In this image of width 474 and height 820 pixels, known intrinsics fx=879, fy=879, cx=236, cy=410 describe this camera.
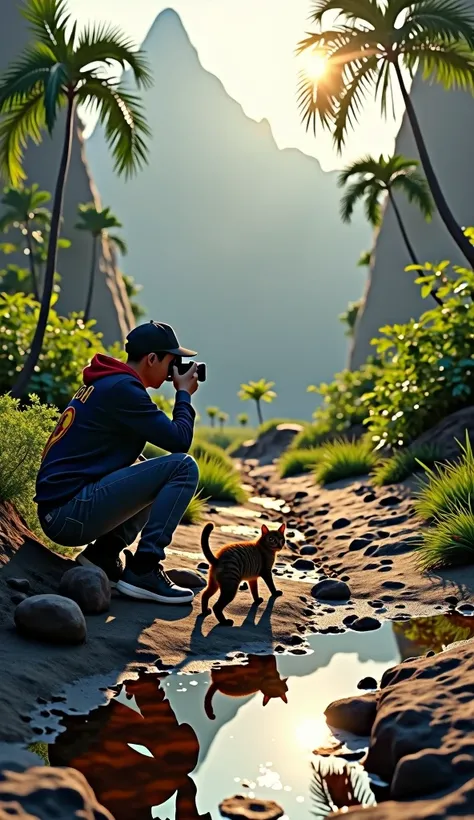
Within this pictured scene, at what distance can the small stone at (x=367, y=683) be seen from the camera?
3699 mm

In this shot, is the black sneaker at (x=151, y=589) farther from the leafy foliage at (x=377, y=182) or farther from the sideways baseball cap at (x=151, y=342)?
the leafy foliage at (x=377, y=182)

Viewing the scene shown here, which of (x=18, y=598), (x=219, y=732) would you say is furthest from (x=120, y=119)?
(x=219, y=732)

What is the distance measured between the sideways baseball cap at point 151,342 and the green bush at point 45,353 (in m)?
6.31

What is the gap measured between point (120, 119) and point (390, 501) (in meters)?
5.61

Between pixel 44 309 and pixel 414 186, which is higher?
pixel 414 186

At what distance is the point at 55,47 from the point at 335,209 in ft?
489

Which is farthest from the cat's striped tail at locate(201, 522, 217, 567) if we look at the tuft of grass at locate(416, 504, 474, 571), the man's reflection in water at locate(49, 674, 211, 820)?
the tuft of grass at locate(416, 504, 474, 571)

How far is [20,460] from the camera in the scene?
527 cm

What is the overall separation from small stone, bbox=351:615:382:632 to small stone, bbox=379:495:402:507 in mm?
3599

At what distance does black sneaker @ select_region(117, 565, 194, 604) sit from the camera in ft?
15.5

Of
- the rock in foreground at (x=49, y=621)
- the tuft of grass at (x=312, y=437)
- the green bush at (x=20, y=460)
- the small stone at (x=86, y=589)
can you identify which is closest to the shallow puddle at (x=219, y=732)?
the rock in foreground at (x=49, y=621)

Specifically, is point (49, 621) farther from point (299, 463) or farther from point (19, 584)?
point (299, 463)

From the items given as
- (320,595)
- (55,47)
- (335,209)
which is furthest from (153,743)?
(335,209)

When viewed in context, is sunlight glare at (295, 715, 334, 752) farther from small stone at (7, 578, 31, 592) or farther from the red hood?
the red hood
